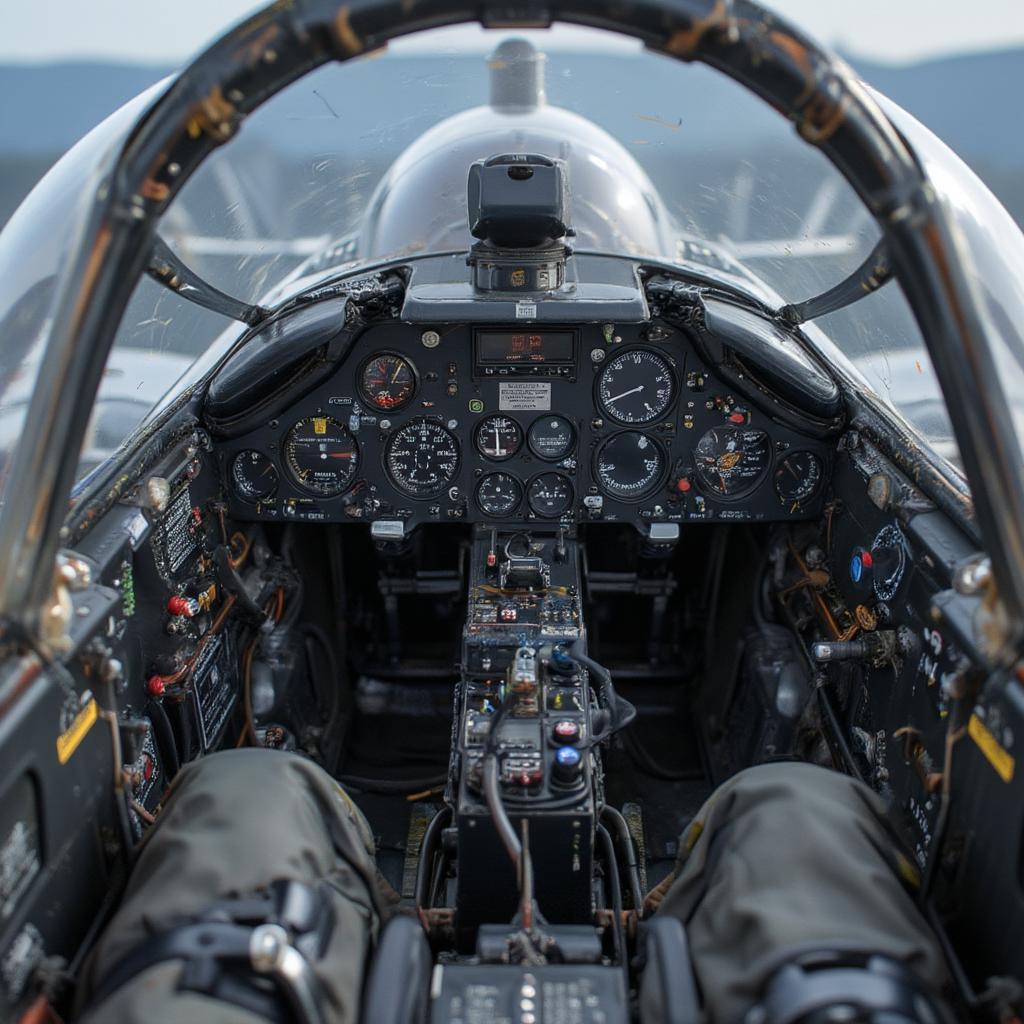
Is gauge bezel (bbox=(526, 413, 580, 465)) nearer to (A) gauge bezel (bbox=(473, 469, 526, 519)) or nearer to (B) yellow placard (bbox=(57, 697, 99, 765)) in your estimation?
(A) gauge bezel (bbox=(473, 469, 526, 519))

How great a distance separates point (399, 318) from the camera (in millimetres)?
3865

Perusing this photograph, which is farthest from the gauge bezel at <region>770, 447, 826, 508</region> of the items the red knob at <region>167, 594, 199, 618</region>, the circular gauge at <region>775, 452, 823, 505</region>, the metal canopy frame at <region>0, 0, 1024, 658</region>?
the red knob at <region>167, 594, 199, 618</region>

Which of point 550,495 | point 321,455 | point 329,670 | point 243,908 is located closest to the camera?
point 243,908

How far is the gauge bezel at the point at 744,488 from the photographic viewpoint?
4.13 metres

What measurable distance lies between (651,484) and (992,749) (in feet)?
7.38

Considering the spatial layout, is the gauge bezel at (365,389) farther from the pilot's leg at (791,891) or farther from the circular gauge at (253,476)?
the pilot's leg at (791,891)

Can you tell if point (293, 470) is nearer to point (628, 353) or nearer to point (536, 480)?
point (536, 480)

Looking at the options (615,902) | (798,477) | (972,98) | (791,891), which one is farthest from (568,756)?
(972,98)

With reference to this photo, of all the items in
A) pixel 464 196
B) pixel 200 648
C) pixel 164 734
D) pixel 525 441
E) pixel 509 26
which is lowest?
pixel 164 734

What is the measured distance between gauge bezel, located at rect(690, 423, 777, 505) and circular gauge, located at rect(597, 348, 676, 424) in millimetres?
218

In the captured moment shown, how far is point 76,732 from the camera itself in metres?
2.32

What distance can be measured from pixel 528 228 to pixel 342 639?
7.18 feet

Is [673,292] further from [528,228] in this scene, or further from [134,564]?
[134,564]

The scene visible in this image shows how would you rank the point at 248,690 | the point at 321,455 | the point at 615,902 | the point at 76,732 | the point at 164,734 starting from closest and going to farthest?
the point at 76,732, the point at 615,902, the point at 164,734, the point at 248,690, the point at 321,455
